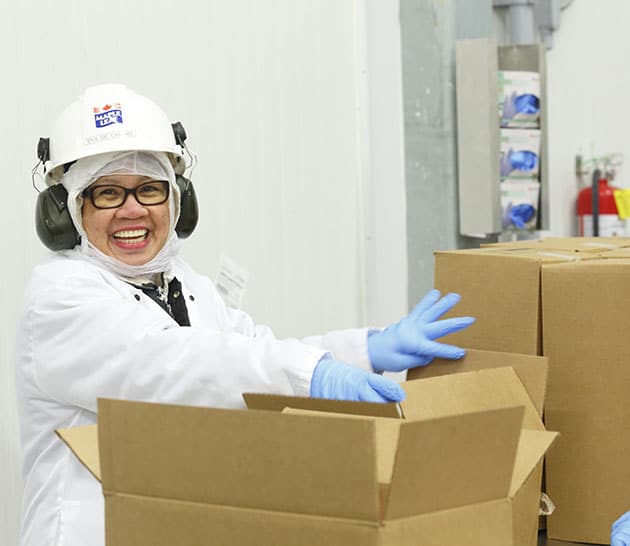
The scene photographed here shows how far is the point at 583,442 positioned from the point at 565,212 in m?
3.05

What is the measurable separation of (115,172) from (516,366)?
757 millimetres

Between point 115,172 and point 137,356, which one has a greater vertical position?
point 115,172

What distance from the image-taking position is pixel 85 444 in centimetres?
113

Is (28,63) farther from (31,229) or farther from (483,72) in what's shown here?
(483,72)

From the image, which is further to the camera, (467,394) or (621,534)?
(467,394)

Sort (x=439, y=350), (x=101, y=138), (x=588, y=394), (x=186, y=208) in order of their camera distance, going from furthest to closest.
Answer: (x=186, y=208) → (x=101, y=138) → (x=439, y=350) → (x=588, y=394)

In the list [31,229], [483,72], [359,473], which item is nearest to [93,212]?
[31,229]

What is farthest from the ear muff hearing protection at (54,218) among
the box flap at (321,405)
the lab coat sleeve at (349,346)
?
the box flap at (321,405)

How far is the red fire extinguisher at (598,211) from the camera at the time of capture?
4117 mm

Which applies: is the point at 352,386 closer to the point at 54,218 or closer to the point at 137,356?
the point at 137,356

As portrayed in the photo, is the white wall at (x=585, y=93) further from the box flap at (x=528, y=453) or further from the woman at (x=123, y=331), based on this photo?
the box flap at (x=528, y=453)

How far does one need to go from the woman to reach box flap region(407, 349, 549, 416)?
0.02 m

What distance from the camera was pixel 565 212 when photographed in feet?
14.3

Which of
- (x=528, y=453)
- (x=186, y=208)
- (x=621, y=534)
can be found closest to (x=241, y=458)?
(x=528, y=453)
